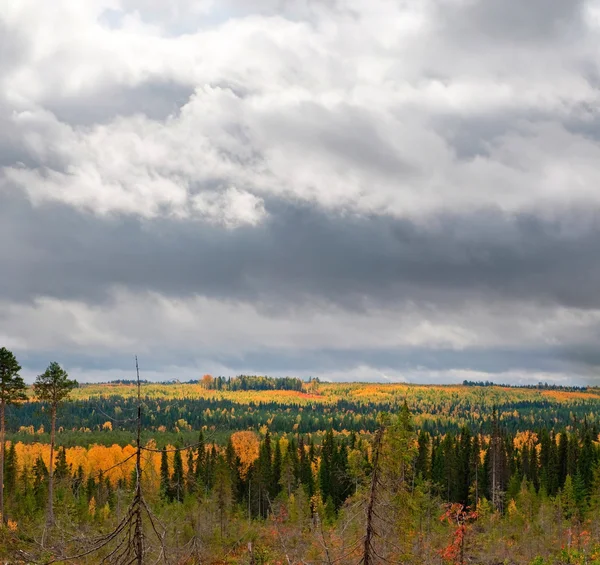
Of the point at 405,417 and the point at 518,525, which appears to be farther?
the point at 518,525

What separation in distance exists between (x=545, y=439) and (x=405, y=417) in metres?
67.9

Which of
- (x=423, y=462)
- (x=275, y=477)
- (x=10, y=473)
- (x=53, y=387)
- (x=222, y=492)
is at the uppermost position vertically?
(x=53, y=387)

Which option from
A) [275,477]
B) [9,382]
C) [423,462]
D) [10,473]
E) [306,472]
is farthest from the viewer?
[275,477]

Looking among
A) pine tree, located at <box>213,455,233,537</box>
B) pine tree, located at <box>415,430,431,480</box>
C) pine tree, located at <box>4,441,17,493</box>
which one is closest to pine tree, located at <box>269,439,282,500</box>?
pine tree, located at <box>213,455,233,537</box>

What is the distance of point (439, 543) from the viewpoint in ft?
188

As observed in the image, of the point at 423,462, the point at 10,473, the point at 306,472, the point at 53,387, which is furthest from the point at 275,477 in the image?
the point at 53,387

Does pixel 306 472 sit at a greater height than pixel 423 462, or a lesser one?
lesser

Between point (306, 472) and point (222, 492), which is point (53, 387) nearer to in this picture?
point (222, 492)

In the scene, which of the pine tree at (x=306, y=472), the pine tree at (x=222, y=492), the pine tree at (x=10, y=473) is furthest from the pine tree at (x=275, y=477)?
the pine tree at (x=10, y=473)

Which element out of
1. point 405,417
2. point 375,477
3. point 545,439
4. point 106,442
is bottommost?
point 106,442

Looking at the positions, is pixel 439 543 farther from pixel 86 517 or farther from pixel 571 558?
pixel 86 517

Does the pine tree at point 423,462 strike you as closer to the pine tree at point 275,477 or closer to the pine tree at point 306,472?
the pine tree at point 306,472

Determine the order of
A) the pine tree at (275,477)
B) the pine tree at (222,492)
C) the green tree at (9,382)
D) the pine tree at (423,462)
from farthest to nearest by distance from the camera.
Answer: the pine tree at (275,477), the pine tree at (423,462), the pine tree at (222,492), the green tree at (9,382)

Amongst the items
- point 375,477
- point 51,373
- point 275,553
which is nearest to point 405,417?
point 275,553
